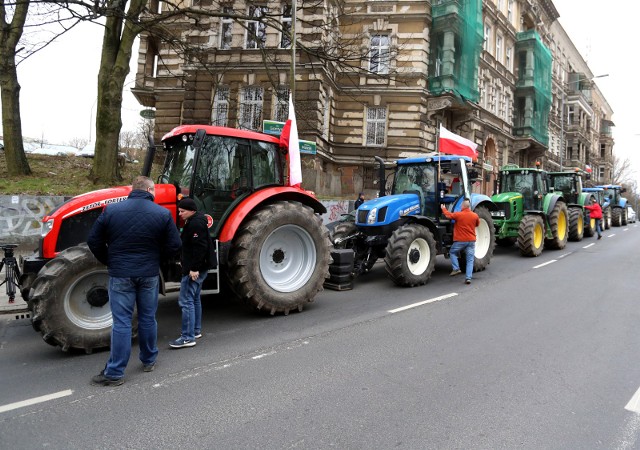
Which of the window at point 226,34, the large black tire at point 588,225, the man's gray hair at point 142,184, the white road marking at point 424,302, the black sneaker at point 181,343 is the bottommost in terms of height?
the black sneaker at point 181,343

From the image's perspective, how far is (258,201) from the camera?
5.96 meters

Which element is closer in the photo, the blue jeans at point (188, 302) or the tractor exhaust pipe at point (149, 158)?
the blue jeans at point (188, 302)

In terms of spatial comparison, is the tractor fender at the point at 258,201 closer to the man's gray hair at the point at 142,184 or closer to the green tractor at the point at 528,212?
the man's gray hair at the point at 142,184

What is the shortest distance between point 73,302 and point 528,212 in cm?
1263

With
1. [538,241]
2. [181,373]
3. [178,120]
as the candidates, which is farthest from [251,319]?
[178,120]

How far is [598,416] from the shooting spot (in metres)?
3.51

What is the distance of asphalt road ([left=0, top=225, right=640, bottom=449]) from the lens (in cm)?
318

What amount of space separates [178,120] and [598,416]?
2778 centimetres

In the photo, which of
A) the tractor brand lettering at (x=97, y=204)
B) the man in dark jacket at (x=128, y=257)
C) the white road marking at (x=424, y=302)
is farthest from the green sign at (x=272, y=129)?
the white road marking at (x=424, y=302)

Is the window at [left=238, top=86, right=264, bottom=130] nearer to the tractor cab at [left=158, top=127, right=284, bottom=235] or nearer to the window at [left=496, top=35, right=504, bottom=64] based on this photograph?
the tractor cab at [left=158, top=127, right=284, bottom=235]

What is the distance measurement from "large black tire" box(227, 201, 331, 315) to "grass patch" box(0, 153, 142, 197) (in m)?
8.33

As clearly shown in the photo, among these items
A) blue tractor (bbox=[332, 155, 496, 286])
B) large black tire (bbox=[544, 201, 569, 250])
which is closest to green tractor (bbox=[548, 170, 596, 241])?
large black tire (bbox=[544, 201, 569, 250])

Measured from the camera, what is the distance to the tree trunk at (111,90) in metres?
12.9

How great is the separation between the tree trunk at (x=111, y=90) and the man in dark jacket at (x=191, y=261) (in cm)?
992
